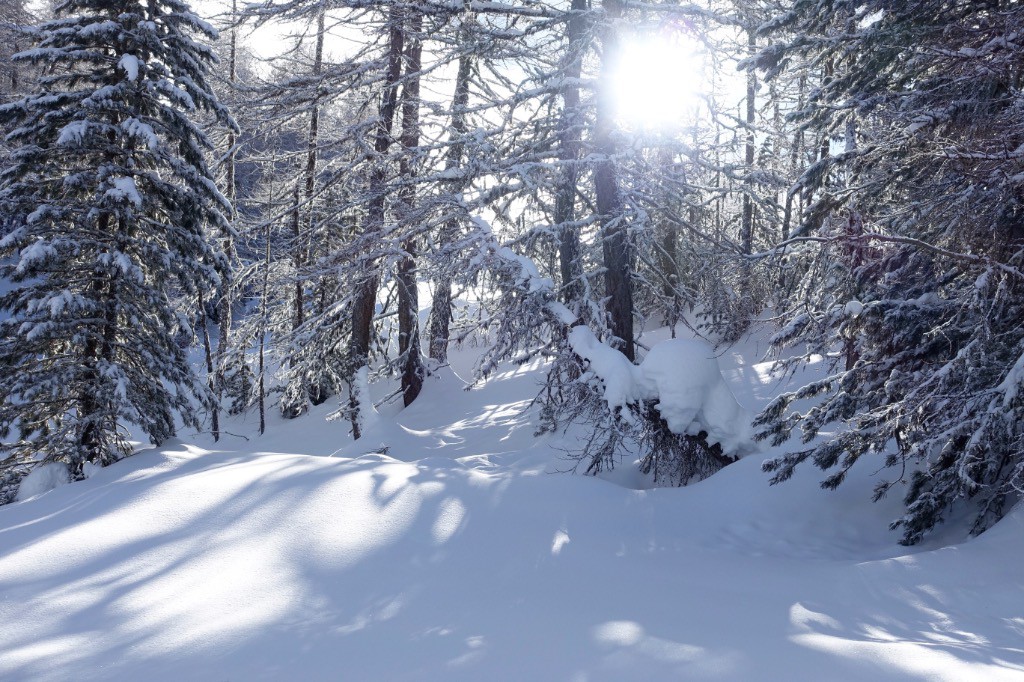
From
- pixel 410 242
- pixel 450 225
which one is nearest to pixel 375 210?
pixel 410 242

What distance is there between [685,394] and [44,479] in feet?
26.8

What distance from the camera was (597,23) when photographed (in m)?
9.13

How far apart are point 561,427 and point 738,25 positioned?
6767mm

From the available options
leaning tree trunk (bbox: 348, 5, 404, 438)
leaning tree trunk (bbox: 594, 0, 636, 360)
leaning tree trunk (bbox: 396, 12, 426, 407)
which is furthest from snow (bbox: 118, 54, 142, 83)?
leaning tree trunk (bbox: 594, 0, 636, 360)

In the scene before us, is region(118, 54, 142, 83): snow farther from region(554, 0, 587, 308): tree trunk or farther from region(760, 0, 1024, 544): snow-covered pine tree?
region(760, 0, 1024, 544): snow-covered pine tree

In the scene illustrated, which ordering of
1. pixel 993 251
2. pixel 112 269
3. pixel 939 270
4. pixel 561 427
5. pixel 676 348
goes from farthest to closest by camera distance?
1. pixel 561 427
2. pixel 112 269
3. pixel 676 348
4. pixel 939 270
5. pixel 993 251

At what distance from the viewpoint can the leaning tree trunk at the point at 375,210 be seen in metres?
10.9

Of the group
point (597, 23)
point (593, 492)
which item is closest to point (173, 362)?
point (593, 492)

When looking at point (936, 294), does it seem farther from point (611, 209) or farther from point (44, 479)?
point (44, 479)

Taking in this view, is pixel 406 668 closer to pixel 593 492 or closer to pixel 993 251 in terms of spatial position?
pixel 593 492

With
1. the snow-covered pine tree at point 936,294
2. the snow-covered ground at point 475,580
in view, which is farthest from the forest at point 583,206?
the snow-covered ground at point 475,580

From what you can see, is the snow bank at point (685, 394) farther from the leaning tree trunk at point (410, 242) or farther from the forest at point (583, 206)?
the leaning tree trunk at point (410, 242)

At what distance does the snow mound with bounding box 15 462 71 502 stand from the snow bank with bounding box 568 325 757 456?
710 cm

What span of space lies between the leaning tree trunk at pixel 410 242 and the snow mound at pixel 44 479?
552cm
